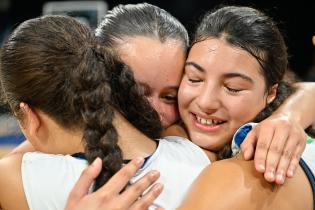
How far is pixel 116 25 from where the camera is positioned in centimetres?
171

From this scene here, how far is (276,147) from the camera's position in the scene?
1283mm

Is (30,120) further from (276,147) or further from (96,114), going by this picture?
(276,147)

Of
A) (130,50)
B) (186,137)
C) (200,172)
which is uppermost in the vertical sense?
(130,50)

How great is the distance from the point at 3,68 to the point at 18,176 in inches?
10.4

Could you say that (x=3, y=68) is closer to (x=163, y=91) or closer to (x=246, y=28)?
(x=163, y=91)

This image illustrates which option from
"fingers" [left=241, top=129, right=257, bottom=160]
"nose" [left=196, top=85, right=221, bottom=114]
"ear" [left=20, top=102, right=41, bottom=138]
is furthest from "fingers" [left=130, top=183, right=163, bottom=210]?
"nose" [left=196, top=85, right=221, bottom=114]

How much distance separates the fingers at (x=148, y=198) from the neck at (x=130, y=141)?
12 cm

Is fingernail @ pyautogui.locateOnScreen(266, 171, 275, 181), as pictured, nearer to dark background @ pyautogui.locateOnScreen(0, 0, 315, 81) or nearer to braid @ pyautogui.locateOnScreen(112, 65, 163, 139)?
braid @ pyautogui.locateOnScreen(112, 65, 163, 139)

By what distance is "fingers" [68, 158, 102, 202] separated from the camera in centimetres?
120

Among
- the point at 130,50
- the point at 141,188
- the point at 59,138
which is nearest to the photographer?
the point at 141,188

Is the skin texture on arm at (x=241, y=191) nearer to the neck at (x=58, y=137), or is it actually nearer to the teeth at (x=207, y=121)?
the neck at (x=58, y=137)

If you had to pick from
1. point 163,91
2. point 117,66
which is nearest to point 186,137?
point 163,91

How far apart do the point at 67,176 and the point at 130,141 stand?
0.55ft

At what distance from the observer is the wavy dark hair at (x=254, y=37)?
1.64 m
